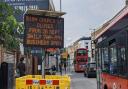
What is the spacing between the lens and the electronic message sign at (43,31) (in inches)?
556

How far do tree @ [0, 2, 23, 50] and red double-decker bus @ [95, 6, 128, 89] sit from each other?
2.37 metres

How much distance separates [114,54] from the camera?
12.5 m

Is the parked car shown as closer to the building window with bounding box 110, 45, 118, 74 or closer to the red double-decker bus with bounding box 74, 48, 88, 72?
the red double-decker bus with bounding box 74, 48, 88, 72

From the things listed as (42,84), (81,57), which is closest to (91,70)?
(81,57)

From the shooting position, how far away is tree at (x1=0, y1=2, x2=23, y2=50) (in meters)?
10.8

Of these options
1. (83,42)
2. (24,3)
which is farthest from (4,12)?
(83,42)

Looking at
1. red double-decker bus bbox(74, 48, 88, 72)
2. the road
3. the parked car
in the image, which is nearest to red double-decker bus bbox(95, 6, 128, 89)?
the road

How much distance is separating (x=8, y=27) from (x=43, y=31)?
3573 mm

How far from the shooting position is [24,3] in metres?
59.5

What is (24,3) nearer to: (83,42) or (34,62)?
(34,62)

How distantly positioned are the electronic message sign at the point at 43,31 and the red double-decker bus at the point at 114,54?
4.56 ft

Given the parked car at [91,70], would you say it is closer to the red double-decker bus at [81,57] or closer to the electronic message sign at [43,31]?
the red double-decker bus at [81,57]

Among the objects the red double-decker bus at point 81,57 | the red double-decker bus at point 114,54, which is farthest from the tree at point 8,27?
the red double-decker bus at point 81,57

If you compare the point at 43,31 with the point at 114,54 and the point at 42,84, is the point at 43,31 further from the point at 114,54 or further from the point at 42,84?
the point at 114,54
